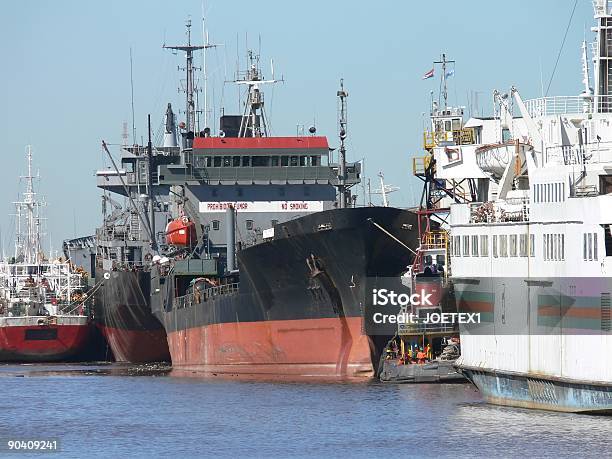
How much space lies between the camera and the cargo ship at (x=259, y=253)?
5259cm

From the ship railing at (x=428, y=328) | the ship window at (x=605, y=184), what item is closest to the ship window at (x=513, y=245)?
the ship window at (x=605, y=184)

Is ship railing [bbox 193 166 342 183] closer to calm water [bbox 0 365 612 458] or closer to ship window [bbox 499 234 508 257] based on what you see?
calm water [bbox 0 365 612 458]

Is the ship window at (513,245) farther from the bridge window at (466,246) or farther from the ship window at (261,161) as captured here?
the ship window at (261,161)

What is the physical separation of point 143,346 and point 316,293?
84.6ft

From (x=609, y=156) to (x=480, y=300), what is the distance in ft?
21.4

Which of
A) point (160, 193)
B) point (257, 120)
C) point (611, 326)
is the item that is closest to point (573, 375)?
point (611, 326)

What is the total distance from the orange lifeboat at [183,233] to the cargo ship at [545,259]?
76.9ft

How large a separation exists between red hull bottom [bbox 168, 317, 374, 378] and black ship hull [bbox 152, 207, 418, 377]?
0.03m

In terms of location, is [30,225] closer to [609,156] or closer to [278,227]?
[278,227]

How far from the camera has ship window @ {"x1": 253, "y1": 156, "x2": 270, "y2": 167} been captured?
70562mm

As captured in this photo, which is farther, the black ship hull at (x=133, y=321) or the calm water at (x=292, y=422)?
the black ship hull at (x=133, y=321)

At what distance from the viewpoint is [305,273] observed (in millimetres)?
54344

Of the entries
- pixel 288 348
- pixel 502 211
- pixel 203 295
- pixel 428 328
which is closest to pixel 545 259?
pixel 502 211

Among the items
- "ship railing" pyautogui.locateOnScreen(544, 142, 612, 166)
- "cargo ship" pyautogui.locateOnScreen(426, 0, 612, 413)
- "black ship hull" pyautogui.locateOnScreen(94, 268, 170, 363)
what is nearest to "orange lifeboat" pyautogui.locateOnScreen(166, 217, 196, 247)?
"black ship hull" pyautogui.locateOnScreen(94, 268, 170, 363)
